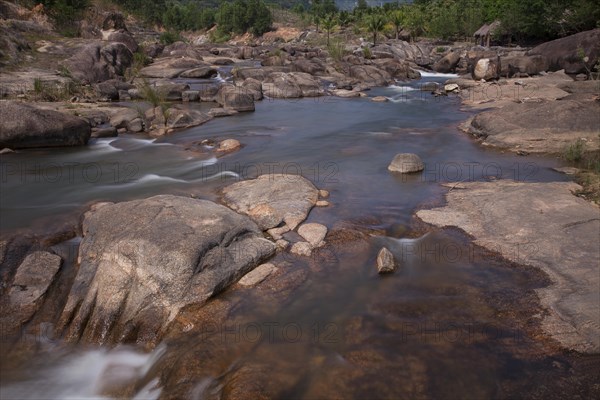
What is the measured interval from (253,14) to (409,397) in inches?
3729

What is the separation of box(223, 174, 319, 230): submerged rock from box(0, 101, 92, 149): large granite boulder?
692 cm

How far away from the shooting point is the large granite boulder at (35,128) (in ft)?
→ 42.9

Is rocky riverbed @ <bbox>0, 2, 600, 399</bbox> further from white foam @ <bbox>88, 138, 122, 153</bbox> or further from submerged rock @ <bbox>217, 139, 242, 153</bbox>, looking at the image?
white foam @ <bbox>88, 138, 122, 153</bbox>

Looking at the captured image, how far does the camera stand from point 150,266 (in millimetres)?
6320

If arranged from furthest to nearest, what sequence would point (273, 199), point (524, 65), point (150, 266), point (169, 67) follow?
1. point (169, 67)
2. point (524, 65)
3. point (273, 199)
4. point (150, 266)

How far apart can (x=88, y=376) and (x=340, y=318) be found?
324cm

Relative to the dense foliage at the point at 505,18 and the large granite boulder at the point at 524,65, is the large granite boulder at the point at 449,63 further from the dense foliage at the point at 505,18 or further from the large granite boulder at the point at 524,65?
the dense foliage at the point at 505,18

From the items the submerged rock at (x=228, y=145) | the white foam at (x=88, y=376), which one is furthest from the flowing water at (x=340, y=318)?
the submerged rock at (x=228, y=145)

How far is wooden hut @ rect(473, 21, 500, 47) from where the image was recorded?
47062 mm

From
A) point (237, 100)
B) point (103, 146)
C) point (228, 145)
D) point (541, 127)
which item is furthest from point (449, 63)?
point (103, 146)

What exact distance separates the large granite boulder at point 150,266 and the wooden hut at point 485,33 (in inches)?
1867

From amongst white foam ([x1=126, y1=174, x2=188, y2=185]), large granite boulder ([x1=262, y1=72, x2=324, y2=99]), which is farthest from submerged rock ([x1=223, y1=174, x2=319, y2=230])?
large granite boulder ([x1=262, y1=72, x2=324, y2=99])

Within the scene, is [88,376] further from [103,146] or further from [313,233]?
[103,146]

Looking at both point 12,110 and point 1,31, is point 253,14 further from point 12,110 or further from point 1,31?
point 12,110
